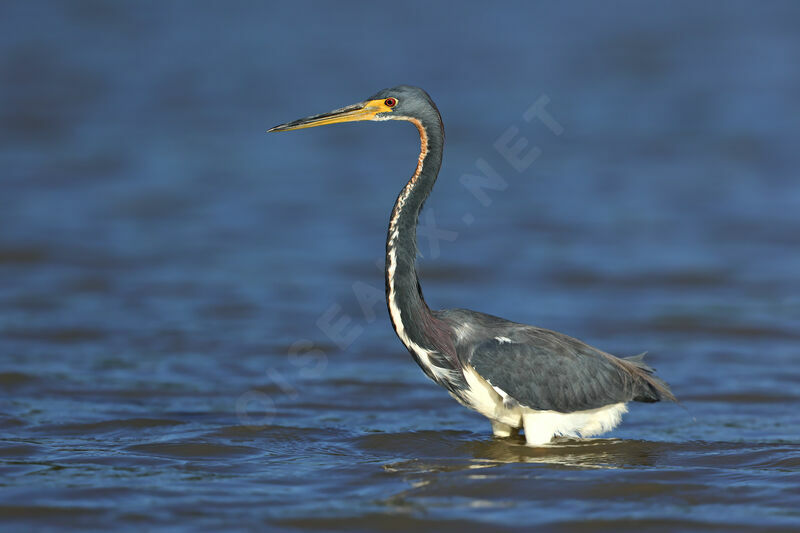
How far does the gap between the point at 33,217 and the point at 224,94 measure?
29.7 ft

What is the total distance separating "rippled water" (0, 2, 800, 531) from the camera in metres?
6.99

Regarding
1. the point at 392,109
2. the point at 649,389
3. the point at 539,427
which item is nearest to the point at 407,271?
the point at 392,109

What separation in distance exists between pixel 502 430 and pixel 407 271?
4.80 feet

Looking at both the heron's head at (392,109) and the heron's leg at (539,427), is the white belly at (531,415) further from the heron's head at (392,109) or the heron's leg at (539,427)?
the heron's head at (392,109)

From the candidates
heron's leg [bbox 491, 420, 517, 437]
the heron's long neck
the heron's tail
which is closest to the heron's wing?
the heron's tail

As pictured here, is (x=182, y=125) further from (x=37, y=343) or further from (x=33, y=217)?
(x=37, y=343)

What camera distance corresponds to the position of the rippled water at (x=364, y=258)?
275 inches

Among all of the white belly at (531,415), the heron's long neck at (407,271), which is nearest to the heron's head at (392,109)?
the heron's long neck at (407,271)

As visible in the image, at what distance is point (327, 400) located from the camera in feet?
31.0

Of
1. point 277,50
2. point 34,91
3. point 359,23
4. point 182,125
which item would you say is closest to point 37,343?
point 182,125

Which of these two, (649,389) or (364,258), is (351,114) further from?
(364,258)

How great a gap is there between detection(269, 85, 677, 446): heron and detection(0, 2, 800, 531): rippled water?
0.38 meters

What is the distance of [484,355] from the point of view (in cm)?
743

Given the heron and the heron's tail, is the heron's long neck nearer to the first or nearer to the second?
the heron
